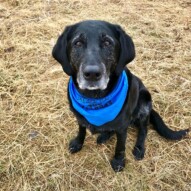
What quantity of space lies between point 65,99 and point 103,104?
50.3 inches

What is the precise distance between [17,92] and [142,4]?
3.19 m

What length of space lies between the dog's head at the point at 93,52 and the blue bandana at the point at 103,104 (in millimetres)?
184

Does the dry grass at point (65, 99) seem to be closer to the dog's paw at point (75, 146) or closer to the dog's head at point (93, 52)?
the dog's paw at point (75, 146)

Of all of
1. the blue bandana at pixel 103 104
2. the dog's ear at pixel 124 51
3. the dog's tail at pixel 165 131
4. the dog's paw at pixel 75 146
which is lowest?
the dog's paw at pixel 75 146

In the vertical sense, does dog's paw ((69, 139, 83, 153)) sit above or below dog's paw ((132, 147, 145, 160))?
above

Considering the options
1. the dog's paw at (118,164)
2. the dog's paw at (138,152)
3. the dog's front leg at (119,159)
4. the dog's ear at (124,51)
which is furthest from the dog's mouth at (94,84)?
the dog's paw at (138,152)

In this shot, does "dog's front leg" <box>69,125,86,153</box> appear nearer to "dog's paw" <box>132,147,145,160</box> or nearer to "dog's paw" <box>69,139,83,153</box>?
"dog's paw" <box>69,139,83,153</box>

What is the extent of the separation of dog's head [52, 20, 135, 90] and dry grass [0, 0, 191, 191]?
1.05 metres

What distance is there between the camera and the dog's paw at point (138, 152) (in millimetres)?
3658

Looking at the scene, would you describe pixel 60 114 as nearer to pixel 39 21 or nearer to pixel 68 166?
pixel 68 166

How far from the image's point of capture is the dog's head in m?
2.73

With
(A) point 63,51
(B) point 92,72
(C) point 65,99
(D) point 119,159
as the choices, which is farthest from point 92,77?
(C) point 65,99

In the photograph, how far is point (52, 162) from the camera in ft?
11.8

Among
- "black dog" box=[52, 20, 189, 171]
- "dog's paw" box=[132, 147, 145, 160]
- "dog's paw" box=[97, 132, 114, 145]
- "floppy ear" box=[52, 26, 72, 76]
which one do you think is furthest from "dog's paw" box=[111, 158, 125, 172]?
"floppy ear" box=[52, 26, 72, 76]
